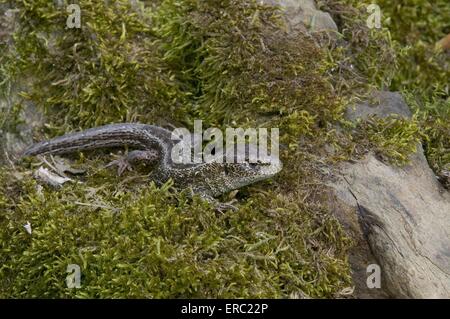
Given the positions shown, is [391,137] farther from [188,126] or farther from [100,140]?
[100,140]

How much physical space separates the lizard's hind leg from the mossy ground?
6.4 inches

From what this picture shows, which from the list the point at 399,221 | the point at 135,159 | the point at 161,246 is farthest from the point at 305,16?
the point at 161,246

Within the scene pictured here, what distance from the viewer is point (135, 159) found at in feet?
18.2

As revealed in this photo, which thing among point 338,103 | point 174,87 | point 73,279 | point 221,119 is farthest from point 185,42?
point 73,279

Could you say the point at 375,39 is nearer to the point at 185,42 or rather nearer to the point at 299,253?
the point at 185,42

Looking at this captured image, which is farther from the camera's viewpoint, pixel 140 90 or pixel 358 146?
pixel 140 90

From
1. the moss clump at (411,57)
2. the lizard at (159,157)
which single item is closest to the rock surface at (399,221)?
the moss clump at (411,57)

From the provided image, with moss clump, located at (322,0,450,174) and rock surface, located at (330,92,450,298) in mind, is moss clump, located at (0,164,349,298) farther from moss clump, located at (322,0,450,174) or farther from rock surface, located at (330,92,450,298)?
moss clump, located at (322,0,450,174)

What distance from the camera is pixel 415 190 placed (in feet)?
16.9

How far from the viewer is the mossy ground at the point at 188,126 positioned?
456cm

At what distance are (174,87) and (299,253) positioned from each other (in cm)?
200

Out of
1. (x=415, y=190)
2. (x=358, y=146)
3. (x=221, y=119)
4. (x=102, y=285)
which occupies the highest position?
(x=221, y=119)

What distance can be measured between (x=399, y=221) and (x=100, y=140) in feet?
8.31

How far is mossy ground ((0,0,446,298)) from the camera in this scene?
4.56 meters
